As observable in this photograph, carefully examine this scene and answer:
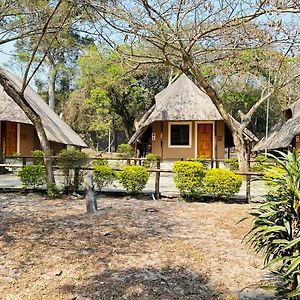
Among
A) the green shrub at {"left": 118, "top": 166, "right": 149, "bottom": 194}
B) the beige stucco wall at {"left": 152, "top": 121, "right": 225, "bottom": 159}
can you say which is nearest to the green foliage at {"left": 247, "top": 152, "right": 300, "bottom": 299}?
the green shrub at {"left": 118, "top": 166, "right": 149, "bottom": 194}

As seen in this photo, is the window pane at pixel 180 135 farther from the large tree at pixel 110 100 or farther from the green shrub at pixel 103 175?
the green shrub at pixel 103 175

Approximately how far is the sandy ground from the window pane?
1184 centimetres

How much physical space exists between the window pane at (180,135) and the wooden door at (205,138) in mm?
550

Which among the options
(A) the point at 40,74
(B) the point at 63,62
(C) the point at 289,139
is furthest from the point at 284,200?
(A) the point at 40,74

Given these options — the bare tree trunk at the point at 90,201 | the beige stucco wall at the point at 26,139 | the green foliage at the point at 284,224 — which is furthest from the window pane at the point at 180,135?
the green foliage at the point at 284,224

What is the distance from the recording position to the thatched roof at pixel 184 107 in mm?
18156

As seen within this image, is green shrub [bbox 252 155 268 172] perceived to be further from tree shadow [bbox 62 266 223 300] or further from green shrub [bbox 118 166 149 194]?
green shrub [bbox 118 166 149 194]

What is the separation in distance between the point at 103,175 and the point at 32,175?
5.49 feet

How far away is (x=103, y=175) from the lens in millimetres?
9227

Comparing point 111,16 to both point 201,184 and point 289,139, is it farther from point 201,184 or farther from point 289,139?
point 289,139

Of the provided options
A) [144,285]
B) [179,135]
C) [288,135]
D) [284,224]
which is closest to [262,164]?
[284,224]

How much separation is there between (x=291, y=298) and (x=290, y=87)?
2676cm

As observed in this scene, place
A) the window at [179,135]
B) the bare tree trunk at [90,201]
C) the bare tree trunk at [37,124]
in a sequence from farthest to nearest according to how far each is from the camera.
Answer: the window at [179,135] → the bare tree trunk at [37,124] → the bare tree trunk at [90,201]

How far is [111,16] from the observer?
8.90 m
